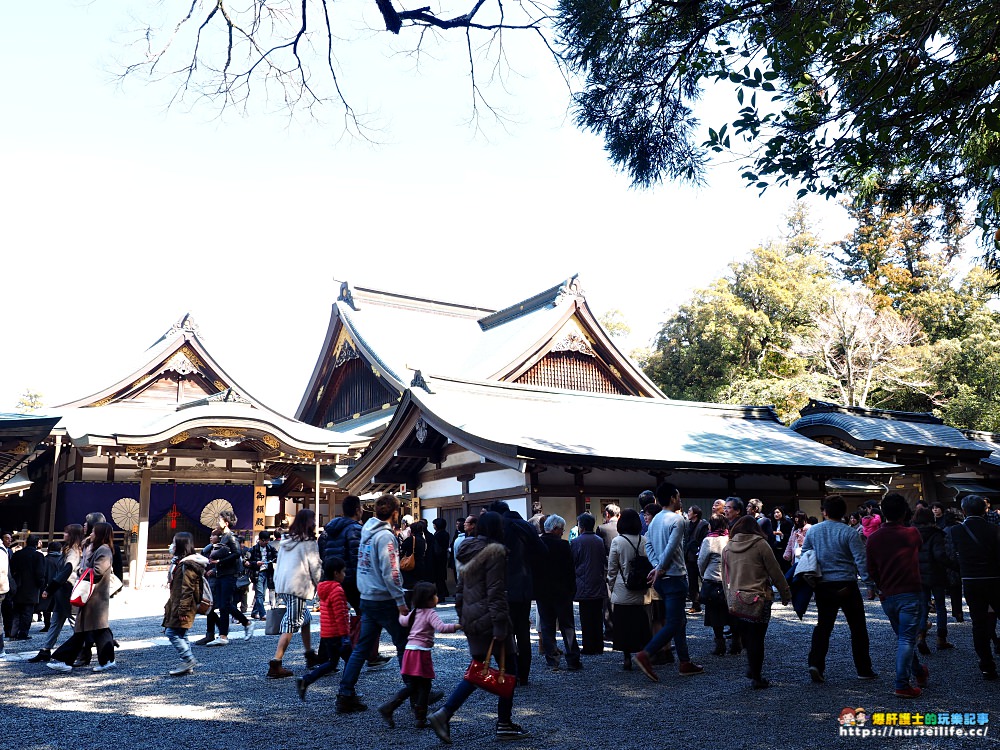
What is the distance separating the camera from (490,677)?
17.2 ft

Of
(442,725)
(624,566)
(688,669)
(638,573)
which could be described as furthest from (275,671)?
(688,669)

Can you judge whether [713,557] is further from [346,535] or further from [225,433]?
[225,433]

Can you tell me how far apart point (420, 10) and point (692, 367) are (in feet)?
102

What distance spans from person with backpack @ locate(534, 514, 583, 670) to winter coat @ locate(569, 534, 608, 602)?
21 cm

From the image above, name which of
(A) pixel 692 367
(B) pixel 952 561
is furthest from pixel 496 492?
(A) pixel 692 367

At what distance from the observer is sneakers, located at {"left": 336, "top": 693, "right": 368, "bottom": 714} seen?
20.3 ft

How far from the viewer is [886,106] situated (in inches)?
265

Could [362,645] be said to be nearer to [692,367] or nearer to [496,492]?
[496,492]

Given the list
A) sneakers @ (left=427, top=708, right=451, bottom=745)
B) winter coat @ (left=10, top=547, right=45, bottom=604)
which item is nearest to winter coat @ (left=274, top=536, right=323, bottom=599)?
sneakers @ (left=427, top=708, right=451, bottom=745)

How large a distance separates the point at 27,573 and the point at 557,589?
8007 millimetres

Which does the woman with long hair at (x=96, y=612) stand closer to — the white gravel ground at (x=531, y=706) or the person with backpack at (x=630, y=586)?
the white gravel ground at (x=531, y=706)

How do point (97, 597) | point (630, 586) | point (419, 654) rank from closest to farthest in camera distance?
1. point (419, 654)
2. point (630, 586)
3. point (97, 597)

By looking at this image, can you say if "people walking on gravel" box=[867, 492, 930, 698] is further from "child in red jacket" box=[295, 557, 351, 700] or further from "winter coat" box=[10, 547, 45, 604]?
"winter coat" box=[10, 547, 45, 604]

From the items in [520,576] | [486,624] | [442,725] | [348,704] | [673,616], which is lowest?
[348,704]
